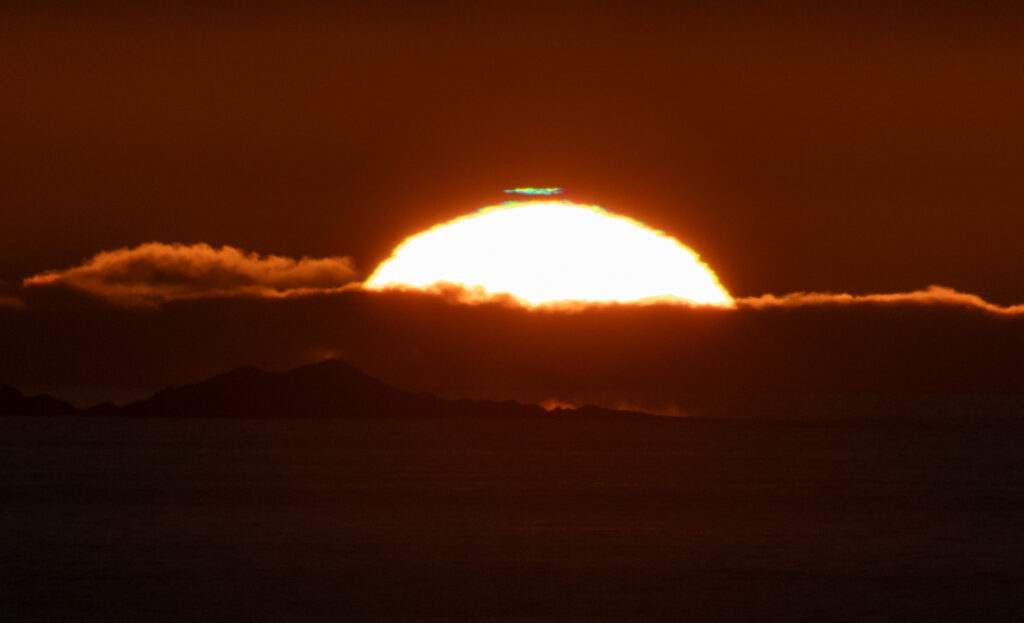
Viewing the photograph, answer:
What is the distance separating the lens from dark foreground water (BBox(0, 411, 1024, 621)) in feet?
184

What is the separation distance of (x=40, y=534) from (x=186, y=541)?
9217 millimetres

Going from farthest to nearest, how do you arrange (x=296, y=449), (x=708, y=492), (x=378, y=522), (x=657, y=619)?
1. (x=296, y=449)
2. (x=708, y=492)
3. (x=378, y=522)
4. (x=657, y=619)

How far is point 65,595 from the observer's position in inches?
2292

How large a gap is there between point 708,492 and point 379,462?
57.5 metres

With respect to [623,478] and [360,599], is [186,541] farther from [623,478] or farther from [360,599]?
[623,478]

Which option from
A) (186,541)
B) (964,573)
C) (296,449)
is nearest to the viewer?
(964,573)

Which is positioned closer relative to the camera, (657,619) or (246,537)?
(657,619)

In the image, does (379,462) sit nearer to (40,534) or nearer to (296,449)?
(296,449)

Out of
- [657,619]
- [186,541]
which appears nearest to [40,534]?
[186,541]

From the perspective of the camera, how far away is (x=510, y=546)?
7462cm

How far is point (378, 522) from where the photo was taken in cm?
8762

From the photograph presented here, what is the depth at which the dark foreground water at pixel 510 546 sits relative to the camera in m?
56.2

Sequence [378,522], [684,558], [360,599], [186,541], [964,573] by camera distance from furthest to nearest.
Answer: [378,522], [186,541], [684,558], [964,573], [360,599]

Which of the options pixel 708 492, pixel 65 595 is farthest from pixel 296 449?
pixel 65 595
